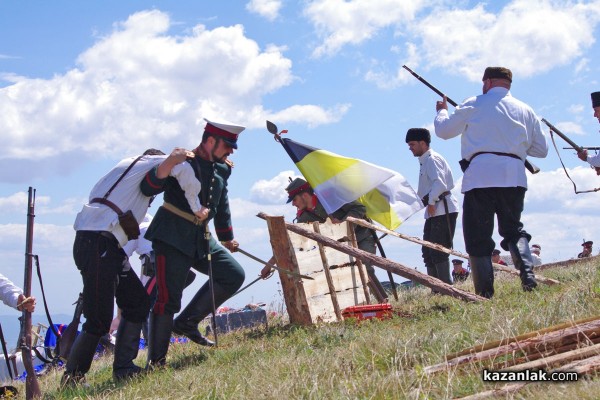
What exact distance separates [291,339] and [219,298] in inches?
38.7

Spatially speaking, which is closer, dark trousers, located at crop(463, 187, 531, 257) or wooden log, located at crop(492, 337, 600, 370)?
wooden log, located at crop(492, 337, 600, 370)

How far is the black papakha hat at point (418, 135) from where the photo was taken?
1094 centimetres

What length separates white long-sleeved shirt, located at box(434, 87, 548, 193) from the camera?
7.65 metres

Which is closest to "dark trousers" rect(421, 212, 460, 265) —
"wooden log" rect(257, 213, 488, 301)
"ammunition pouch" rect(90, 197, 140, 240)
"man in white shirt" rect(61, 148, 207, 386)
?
"wooden log" rect(257, 213, 488, 301)

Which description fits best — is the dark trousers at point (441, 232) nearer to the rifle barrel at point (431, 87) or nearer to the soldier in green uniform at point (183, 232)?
the rifle barrel at point (431, 87)

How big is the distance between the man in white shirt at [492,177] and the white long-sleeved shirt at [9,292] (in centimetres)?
404

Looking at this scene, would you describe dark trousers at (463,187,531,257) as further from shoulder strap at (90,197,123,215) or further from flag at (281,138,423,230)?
shoulder strap at (90,197,123,215)

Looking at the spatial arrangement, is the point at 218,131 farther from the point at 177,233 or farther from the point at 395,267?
the point at 395,267

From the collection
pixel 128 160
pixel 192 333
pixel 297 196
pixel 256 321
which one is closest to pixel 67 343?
pixel 192 333

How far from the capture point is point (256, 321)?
10508 mm

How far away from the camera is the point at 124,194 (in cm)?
675

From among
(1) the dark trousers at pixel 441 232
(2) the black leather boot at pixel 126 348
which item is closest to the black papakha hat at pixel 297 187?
(1) the dark trousers at pixel 441 232

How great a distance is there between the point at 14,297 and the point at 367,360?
2.69 meters

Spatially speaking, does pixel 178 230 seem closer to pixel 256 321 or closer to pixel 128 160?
pixel 128 160
